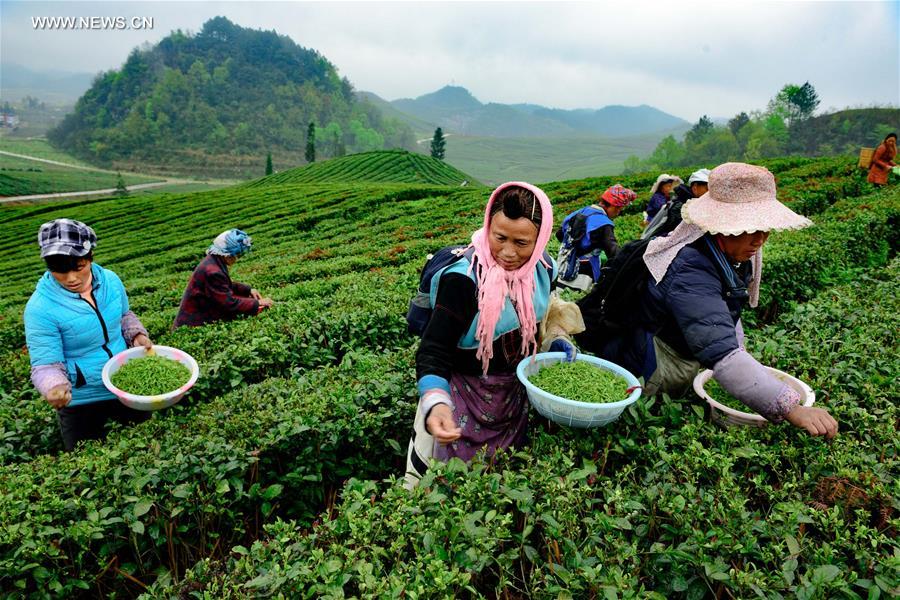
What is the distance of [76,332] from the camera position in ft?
10.4

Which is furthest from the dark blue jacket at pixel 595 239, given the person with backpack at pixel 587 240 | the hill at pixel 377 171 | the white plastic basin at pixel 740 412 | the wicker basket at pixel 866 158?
the hill at pixel 377 171

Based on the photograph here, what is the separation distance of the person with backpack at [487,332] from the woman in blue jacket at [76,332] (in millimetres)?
2265

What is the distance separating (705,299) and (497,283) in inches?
36.2

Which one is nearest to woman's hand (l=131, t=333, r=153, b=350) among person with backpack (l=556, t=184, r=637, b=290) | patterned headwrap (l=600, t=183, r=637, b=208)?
person with backpack (l=556, t=184, r=637, b=290)

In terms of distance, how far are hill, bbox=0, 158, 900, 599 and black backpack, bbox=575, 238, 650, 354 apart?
0.46m

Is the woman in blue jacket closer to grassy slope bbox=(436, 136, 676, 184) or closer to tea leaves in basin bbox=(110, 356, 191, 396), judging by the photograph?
tea leaves in basin bbox=(110, 356, 191, 396)

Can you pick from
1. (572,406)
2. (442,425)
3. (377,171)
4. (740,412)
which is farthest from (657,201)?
(377,171)

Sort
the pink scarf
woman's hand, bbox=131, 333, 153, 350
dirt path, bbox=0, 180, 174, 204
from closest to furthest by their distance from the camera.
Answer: the pink scarf → woman's hand, bbox=131, 333, 153, 350 → dirt path, bbox=0, 180, 174, 204

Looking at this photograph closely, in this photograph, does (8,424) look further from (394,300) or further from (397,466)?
(394,300)

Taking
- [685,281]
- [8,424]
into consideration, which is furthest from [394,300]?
[685,281]

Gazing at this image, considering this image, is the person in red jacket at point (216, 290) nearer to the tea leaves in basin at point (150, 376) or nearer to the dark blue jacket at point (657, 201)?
the tea leaves in basin at point (150, 376)

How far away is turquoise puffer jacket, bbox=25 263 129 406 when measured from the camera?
119 inches

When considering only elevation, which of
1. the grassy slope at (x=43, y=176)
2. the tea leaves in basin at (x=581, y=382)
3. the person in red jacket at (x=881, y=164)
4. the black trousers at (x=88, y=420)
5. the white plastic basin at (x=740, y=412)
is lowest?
the grassy slope at (x=43, y=176)

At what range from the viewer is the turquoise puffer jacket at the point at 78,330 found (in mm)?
3018
